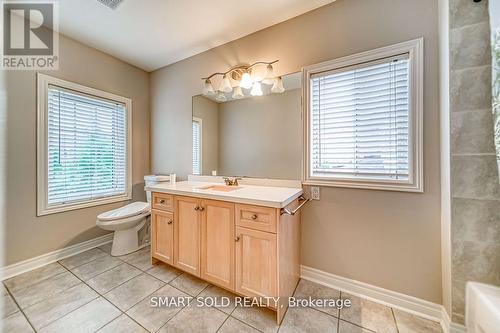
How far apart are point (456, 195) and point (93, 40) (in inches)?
144

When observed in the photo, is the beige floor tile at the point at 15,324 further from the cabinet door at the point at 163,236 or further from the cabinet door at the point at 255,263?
the cabinet door at the point at 255,263

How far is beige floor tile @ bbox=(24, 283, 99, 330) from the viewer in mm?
1374

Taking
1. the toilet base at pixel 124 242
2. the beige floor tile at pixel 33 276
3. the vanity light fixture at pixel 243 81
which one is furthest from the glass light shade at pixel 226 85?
the beige floor tile at pixel 33 276

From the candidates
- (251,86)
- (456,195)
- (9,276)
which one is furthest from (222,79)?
(9,276)

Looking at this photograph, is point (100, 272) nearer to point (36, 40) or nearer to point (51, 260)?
point (51, 260)

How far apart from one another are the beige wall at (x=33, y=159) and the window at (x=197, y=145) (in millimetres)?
1215

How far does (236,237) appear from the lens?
147cm

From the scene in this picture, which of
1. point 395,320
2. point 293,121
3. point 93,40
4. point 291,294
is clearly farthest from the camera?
point 93,40

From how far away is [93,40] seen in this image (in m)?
2.27

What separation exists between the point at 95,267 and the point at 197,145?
5.52 ft

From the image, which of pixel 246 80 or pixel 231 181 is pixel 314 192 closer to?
pixel 231 181

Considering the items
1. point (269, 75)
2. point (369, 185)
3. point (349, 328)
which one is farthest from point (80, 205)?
point (369, 185)

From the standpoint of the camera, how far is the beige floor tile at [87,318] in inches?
51.1

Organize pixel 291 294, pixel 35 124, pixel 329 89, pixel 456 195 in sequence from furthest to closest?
pixel 35 124, pixel 329 89, pixel 291 294, pixel 456 195
